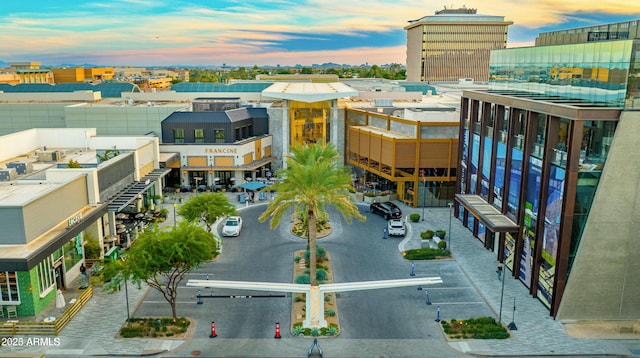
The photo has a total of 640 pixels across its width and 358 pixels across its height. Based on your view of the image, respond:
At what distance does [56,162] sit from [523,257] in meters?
41.6

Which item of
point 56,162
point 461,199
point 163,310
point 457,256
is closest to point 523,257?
point 457,256

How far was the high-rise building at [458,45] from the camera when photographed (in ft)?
612

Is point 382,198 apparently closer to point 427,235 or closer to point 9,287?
point 427,235

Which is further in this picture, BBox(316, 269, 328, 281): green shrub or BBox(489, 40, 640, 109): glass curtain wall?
BBox(316, 269, 328, 281): green shrub

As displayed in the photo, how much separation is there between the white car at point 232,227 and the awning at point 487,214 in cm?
2038

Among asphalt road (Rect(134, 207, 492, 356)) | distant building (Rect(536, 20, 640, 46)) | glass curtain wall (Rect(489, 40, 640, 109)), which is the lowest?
asphalt road (Rect(134, 207, 492, 356))

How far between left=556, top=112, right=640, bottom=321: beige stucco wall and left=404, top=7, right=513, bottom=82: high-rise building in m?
165

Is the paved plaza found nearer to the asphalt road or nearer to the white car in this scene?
the asphalt road

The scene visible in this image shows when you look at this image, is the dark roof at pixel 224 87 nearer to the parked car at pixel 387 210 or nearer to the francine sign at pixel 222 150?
the francine sign at pixel 222 150

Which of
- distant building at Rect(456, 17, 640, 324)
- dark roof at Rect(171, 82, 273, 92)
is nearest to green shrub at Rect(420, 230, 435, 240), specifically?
distant building at Rect(456, 17, 640, 324)

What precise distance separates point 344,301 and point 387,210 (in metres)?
21.0

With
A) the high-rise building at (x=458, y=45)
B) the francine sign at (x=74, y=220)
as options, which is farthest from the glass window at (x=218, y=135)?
the high-rise building at (x=458, y=45)

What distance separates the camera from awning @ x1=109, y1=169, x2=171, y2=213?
137ft

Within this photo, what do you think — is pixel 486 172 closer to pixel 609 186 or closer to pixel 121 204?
pixel 609 186
